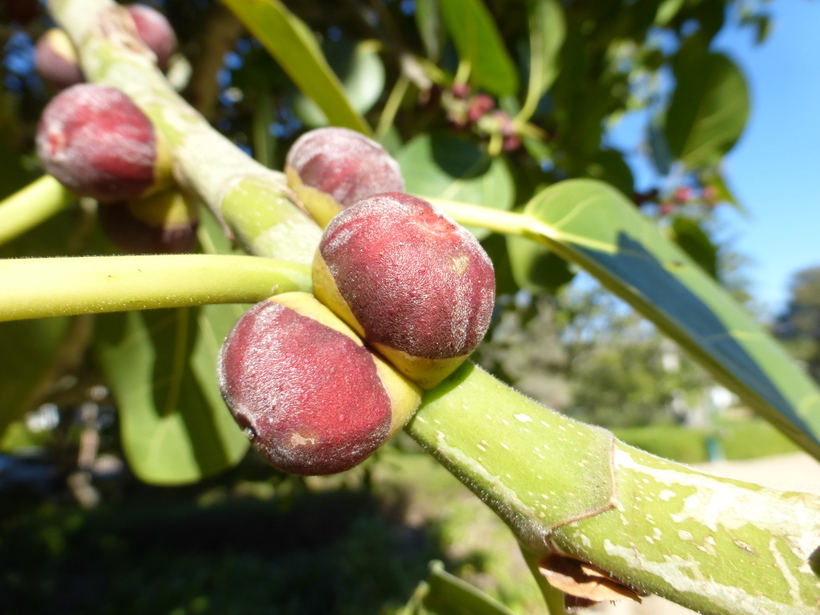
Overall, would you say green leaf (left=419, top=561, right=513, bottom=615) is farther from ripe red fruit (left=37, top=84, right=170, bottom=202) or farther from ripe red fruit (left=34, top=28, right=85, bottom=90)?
ripe red fruit (left=34, top=28, right=85, bottom=90)

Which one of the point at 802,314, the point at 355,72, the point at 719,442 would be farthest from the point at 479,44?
the point at 802,314

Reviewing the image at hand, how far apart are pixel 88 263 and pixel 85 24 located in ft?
2.58

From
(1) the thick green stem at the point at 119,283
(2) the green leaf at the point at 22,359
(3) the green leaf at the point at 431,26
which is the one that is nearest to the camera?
(1) the thick green stem at the point at 119,283

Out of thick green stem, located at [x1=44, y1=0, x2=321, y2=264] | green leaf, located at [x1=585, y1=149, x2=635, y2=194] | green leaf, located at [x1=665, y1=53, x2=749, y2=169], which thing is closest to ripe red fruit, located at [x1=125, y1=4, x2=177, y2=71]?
thick green stem, located at [x1=44, y1=0, x2=321, y2=264]

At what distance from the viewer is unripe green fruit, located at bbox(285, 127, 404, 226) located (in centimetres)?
65

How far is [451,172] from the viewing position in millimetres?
1642

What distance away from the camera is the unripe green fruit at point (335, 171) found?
65 cm

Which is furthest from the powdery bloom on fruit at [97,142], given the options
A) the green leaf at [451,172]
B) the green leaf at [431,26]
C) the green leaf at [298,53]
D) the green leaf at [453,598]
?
the green leaf at [431,26]

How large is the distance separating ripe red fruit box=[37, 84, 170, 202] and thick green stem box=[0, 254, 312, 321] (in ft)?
1.32

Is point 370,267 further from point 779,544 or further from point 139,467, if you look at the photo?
point 139,467

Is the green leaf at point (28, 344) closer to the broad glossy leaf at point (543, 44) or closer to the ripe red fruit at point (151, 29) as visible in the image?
the ripe red fruit at point (151, 29)

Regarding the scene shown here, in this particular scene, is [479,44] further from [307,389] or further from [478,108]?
[307,389]

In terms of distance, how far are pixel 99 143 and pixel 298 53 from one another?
0.45m

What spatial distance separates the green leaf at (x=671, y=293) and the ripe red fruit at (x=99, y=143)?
61cm
